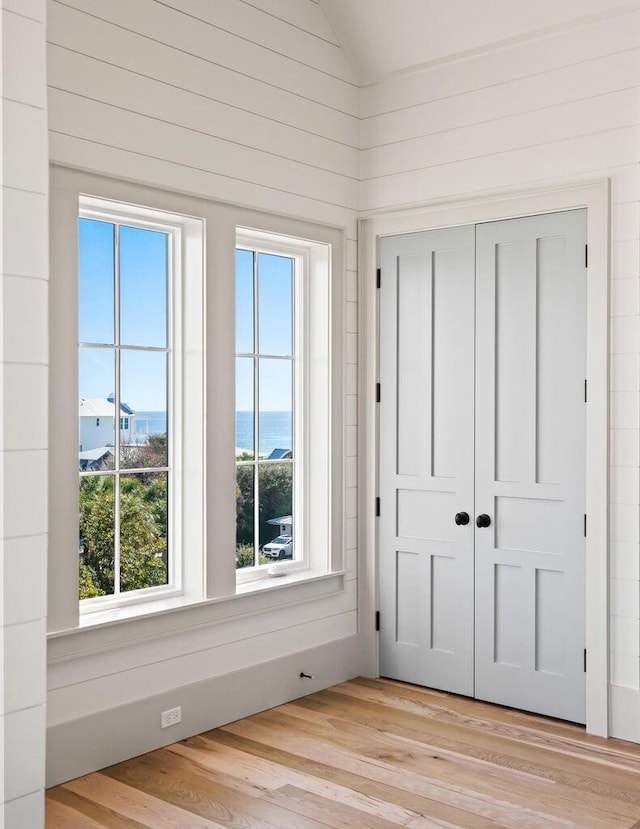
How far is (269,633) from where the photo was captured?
13.0 ft

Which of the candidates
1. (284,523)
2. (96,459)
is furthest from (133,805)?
(284,523)

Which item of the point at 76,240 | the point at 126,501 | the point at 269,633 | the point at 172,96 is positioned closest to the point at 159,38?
the point at 172,96

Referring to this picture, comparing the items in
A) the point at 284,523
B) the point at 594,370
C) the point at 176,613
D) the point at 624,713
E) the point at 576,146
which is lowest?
the point at 624,713

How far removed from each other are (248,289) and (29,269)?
1.79 m

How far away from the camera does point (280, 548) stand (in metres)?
4.25

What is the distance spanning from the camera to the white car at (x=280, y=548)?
4.18 meters

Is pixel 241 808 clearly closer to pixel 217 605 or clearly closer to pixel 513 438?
pixel 217 605

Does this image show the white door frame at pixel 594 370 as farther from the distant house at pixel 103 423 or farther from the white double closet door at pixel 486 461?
→ the distant house at pixel 103 423

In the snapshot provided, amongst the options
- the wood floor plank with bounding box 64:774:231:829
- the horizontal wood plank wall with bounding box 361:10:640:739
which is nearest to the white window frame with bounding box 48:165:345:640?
the wood floor plank with bounding box 64:774:231:829

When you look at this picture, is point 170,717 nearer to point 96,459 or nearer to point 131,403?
point 96,459

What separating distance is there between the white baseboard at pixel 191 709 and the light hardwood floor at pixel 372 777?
5 centimetres

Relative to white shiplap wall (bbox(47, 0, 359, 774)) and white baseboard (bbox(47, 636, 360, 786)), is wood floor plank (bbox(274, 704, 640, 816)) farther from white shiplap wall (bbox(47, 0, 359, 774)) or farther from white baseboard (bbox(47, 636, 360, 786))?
white shiplap wall (bbox(47, 0, 359, 774))

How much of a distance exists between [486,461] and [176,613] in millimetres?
1554

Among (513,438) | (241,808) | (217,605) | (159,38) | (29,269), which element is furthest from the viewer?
(513,438)
